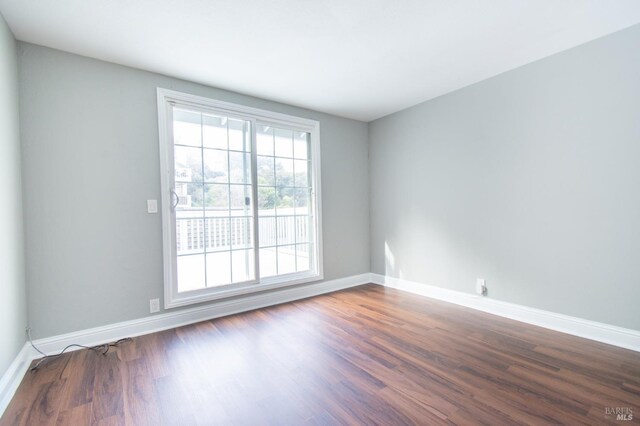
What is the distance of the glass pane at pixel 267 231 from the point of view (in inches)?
135

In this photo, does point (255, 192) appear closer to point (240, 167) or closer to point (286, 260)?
point (240, 167)

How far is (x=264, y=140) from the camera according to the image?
3.47 meters

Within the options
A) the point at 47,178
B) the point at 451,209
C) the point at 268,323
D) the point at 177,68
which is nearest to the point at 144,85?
the point at 177,68

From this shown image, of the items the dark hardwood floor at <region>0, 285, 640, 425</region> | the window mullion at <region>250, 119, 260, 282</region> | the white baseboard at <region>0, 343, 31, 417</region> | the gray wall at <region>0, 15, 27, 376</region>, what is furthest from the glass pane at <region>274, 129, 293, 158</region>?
the white baseboard at <region>0, 343, 31, 417</region>

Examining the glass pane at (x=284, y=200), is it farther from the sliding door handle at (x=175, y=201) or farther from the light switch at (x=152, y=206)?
the light switch at (x=152, y=206)

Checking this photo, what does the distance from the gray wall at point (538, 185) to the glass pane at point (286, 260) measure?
1.53 meters

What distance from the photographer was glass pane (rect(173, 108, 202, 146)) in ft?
9.42

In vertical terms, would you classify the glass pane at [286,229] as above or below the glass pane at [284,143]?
below

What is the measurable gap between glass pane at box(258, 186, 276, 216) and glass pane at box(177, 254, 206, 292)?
2.84 ft

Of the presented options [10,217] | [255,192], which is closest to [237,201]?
[255,192]

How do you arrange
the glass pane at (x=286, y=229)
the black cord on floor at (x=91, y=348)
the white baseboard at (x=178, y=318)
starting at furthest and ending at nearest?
the glass pane at (x=286, y=229), the white baseboard at (x=178, y=318), the black cord on floor at (x=91, y=348)

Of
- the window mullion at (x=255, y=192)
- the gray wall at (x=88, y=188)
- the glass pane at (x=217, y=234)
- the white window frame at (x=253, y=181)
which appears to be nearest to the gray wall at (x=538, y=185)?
the white window frame at (x=253, y=181)

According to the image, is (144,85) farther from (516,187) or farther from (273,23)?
(516,187)

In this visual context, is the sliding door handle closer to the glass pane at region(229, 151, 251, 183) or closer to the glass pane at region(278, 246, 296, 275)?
the glass pane at region(229, 151, 251, 183)
